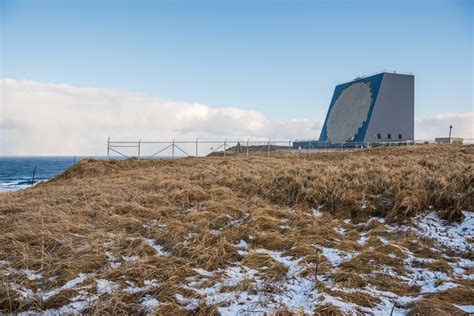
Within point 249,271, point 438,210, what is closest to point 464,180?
point 438,210

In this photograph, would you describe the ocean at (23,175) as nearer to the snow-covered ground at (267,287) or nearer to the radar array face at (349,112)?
the snow-covered ground at (267,287)

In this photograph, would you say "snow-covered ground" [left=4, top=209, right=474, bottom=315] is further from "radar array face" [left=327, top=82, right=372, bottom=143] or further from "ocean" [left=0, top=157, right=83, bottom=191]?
"radar array face" [left=327, top=82, right=372, bottom=143]

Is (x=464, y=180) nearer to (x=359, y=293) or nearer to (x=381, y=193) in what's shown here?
(x=381, y=193)

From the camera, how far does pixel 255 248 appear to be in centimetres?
619

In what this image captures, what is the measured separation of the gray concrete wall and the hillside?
3169 centimetres

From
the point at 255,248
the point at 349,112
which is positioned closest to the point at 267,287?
the point at 255,248

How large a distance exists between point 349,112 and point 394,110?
566 centimetres

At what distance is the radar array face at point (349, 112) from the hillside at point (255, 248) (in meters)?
33.0

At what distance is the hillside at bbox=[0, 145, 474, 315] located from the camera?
439cm

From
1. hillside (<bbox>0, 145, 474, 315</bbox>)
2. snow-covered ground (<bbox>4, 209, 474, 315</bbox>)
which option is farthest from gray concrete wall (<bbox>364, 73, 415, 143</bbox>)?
snow-covered ground (<bbox>4, 209, 474, 315</bbox>)

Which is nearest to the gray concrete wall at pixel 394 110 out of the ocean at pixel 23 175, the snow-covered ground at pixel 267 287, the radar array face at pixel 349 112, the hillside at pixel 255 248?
the radar array face at pixel 349 112

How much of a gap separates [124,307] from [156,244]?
7.63 feet

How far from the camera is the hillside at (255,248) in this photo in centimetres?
439

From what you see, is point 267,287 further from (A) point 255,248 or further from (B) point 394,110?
(B) point 394,110
